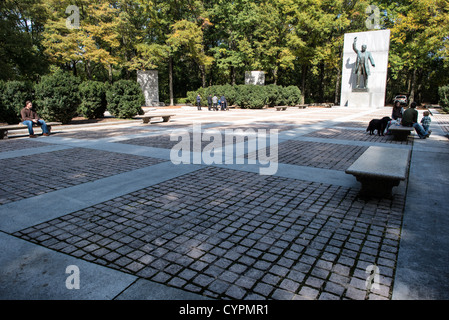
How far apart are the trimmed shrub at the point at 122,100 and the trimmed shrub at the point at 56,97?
7.75ft

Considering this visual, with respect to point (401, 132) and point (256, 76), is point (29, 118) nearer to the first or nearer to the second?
point (401, 132)

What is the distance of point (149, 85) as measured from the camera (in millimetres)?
35656

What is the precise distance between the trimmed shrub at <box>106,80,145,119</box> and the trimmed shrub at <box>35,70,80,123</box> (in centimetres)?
236

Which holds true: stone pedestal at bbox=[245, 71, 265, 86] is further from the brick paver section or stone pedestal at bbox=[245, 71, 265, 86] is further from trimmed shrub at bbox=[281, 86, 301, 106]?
the brick paver section

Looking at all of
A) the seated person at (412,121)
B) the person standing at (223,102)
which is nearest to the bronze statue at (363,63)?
the person standing at (223,102)

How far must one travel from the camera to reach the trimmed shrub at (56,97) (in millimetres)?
15219

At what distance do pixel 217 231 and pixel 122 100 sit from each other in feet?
52.4

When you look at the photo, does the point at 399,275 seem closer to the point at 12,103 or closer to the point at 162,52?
the point at 12,103

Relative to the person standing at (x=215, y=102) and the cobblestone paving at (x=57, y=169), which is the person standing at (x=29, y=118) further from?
the person standing at (x=215, y=102)

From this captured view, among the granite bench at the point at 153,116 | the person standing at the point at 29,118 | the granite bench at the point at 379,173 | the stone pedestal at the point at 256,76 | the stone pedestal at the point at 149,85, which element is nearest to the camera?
the granite bench at the point at 379,173

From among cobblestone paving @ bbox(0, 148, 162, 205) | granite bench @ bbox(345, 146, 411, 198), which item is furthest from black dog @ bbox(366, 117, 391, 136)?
cobblestone paving @ bbox(0, 148, 162, 205)

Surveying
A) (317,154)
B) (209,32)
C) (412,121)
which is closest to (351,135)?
(412,121)

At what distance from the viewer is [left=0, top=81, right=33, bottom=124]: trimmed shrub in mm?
14906

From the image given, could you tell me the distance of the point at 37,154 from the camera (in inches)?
356
